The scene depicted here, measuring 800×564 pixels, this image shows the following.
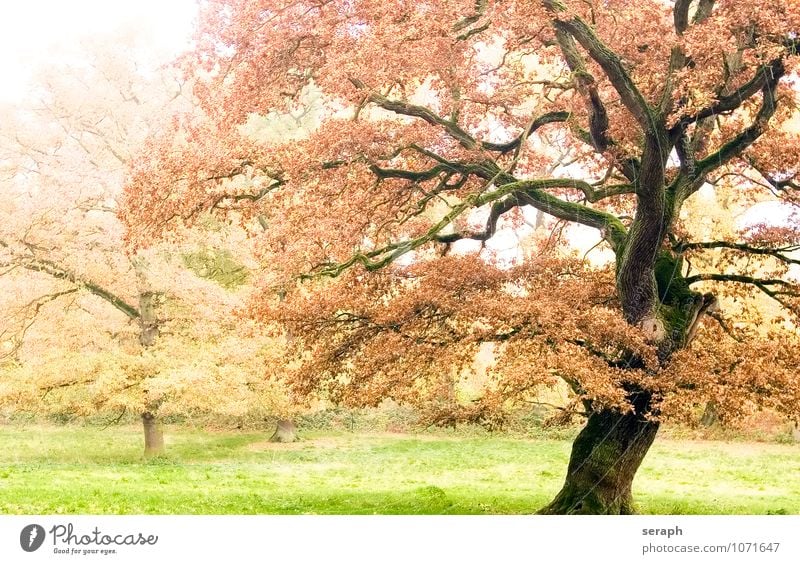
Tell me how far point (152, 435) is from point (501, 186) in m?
7.87

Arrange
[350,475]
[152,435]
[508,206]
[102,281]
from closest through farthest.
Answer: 1. [508,206]
2. [350,475]
3. [102,281]
4. [152,435]

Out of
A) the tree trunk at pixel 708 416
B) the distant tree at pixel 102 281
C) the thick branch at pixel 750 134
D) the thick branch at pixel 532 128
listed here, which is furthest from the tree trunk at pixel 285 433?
the thick branch at pixel 750 134

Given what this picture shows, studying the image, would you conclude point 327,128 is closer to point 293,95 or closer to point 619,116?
point 293,95

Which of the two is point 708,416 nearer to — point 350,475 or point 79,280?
point 350,475

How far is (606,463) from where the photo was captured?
8.09 m

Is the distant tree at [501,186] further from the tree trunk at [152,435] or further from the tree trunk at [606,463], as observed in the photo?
the tree trunk at [152,435]

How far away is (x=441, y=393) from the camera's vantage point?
8453 mm

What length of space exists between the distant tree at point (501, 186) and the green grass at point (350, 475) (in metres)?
1.62

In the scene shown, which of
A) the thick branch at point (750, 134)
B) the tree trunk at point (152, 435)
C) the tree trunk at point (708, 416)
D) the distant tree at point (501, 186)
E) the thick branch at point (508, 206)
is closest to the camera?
the distant tree at point (501, 186)

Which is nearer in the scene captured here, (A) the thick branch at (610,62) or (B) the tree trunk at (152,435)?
(A) the thick branch at (610,62)

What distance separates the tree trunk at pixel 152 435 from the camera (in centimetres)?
1282

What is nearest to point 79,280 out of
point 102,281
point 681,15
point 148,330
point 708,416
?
point 102,281
